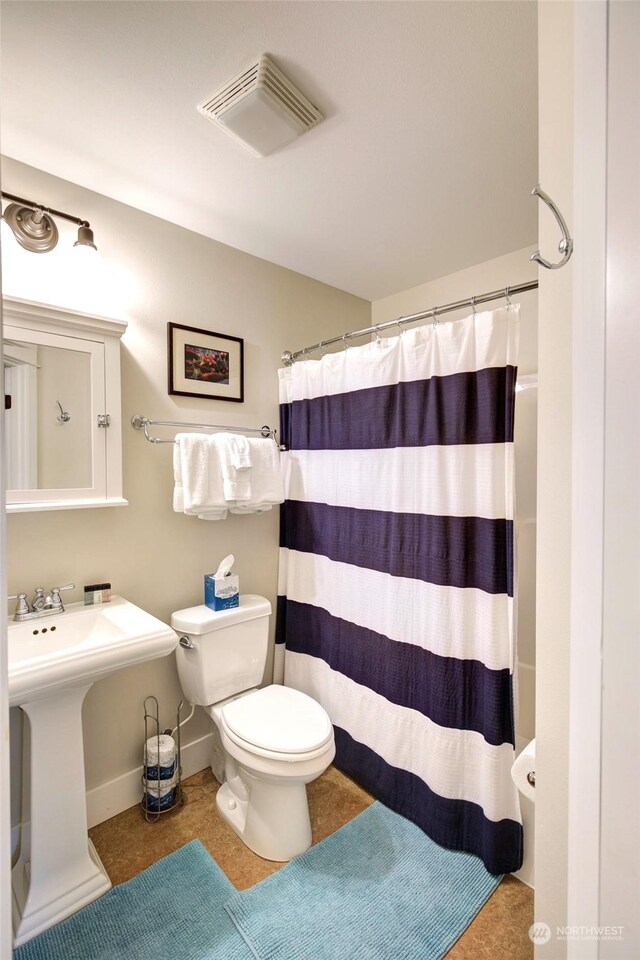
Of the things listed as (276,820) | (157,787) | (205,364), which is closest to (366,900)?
(276,820)

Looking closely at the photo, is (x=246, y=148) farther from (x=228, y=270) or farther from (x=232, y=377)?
(x=232, y=377)

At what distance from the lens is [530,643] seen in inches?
65.3

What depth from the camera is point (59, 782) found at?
1385mm

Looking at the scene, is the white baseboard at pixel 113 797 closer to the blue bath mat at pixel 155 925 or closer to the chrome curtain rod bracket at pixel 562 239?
the blue bath mat at pixel 155 925

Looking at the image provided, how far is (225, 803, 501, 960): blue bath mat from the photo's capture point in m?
1.27

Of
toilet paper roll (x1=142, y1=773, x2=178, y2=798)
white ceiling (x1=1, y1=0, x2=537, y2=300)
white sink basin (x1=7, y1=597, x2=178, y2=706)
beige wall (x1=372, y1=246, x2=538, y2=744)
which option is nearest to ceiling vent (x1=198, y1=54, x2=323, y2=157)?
white ceiling (x1=1, y1=0, x2=537, y2=300)

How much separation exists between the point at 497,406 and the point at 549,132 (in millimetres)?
849

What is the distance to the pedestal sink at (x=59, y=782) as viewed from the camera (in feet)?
4.26

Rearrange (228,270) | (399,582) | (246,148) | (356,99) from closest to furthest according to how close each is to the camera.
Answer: (356,99) < (246,148) < (399,582) < (228,270)

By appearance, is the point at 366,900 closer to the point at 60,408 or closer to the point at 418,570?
the point at 418,570

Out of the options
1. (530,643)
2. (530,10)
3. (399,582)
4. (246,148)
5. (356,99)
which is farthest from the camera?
(399,582)

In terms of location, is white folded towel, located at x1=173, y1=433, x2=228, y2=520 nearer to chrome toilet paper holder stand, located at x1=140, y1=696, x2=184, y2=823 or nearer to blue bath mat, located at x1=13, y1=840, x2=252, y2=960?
chrome toilet paper holder stand, located at x1=140, y1=696, x2=184, y2=823

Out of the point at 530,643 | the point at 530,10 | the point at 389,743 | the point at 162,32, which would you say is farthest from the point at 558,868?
the point at 162,32

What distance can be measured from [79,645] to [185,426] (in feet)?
3.23
